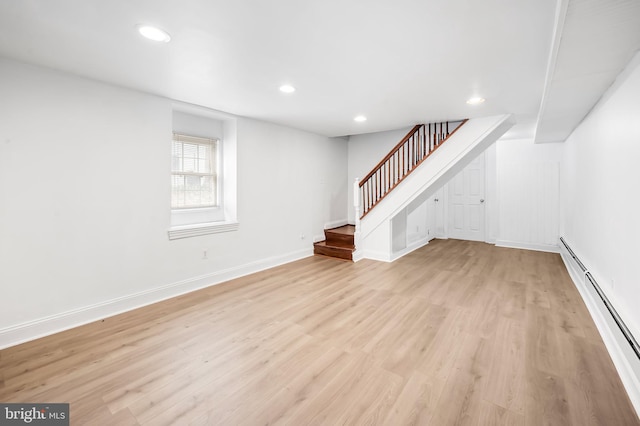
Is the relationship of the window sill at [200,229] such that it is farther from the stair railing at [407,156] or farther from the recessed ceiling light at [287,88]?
the stair railing at [407,156]

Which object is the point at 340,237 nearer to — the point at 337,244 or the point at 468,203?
the point at 337,244

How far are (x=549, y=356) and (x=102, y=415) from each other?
3099 millimetres

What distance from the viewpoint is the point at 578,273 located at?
3.75 meters

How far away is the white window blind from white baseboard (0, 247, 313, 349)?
1.07 meters

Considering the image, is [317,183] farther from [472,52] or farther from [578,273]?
[578,273]

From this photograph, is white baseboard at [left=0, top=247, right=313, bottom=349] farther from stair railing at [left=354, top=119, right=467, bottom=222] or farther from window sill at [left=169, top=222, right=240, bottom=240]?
stair railing at [left=354, top=119, right=467, bottom=222]

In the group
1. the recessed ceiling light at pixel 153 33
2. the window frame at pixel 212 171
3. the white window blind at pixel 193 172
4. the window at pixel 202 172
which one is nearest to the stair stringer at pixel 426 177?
the window at pixel 202 172

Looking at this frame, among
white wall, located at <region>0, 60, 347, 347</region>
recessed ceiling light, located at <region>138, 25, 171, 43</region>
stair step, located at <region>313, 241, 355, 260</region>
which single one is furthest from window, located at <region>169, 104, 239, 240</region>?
stair step, located at <region>313, 241, 355, 260</region>

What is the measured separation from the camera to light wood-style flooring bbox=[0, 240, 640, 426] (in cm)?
163

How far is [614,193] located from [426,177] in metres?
2.35

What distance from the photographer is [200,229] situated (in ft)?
12.2

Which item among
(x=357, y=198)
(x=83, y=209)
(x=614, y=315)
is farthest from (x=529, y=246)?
(x=83, y=209)

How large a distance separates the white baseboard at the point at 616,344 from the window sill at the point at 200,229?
4111mm

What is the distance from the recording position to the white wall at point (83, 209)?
2.39 meters
